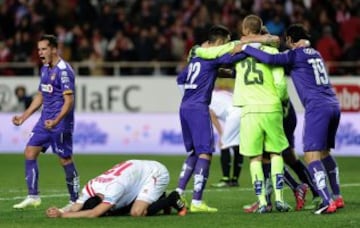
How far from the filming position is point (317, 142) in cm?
1348

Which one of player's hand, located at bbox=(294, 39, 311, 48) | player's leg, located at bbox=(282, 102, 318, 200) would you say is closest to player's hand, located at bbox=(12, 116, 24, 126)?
player's leg, located at bbox=(282, 102, 318, 200)

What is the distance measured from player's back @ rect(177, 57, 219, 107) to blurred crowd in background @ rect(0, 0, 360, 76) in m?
12.2

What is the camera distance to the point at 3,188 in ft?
57.8

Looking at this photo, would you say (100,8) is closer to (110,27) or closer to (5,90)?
(110,27)

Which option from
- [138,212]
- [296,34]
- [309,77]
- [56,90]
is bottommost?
[138,212]

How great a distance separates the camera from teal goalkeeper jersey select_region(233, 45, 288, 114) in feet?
44.3

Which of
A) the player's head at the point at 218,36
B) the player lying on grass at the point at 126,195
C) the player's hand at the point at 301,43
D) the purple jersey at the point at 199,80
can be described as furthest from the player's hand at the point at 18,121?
the player's hand at the point at 301,43

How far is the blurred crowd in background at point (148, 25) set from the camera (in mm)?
27688

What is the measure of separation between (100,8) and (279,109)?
58.8 feet

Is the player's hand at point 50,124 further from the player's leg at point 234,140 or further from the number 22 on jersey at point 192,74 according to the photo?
the player's leg at point 234,140

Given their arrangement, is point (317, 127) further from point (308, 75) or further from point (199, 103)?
point (199, 103)

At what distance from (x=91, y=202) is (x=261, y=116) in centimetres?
223

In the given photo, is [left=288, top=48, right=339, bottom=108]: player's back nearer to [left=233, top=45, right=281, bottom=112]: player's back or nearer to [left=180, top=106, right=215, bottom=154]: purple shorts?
[left=233, top=45, right=281, bottom=112]: player's back

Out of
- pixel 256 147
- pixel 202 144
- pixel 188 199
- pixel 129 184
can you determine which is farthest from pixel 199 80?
pixel 188 199
